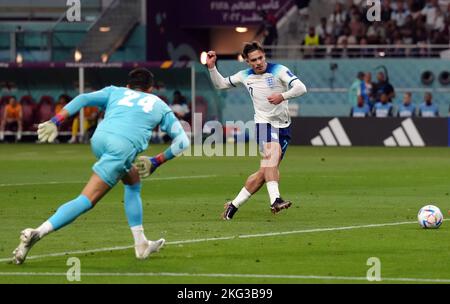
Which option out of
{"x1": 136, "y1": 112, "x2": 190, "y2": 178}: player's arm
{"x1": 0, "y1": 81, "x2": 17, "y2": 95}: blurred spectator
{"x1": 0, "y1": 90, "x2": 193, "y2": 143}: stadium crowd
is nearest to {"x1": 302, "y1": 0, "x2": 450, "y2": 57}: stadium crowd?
{"x1": 0, "y1": 90, "x2": 193, "y2": 143}: stadium crowd

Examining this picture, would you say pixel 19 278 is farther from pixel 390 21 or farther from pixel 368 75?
pixel 390 21

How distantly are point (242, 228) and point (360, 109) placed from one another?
82.7ft

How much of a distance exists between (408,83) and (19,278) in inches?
1348

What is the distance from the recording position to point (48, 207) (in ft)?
64.2

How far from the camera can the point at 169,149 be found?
13383 mm

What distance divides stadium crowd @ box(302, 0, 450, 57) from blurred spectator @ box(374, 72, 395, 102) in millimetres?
2805

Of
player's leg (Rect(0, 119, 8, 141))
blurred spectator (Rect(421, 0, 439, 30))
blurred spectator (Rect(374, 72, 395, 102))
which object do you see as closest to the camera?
blurred spectator (Rect(374, 72, 395, 102))

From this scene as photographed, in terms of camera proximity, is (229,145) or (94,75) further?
(94,75)

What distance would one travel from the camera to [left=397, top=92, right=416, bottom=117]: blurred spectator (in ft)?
134

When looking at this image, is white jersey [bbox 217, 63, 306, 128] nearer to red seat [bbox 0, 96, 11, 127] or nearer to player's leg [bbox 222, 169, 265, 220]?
player's leg [bbox 222, 169, 265, 220]

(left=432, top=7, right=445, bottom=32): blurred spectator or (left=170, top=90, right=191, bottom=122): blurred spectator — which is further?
(left=432, top=7, right=445, bottom=32): blurred spectator

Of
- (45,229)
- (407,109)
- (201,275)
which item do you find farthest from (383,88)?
(201,275)

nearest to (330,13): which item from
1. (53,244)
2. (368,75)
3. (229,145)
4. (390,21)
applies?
(390,21)

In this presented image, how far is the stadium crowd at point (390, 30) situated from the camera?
4556cm
